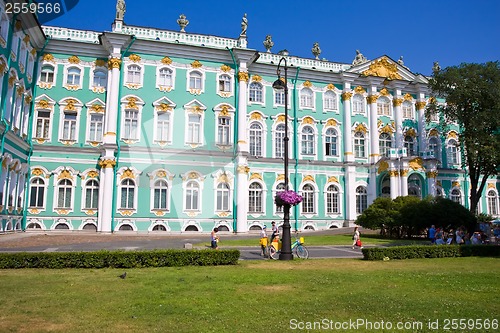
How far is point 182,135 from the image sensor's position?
1435 inches

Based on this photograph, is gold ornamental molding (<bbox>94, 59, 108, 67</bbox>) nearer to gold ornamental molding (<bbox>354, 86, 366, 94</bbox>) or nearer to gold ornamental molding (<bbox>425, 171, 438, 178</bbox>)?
gold ornamental molding (<bbox>354, 86, 366, 94</bbox>)

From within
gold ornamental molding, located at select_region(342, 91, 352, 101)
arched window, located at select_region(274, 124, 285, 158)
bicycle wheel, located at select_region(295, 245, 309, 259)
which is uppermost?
gold ornamental molding, located at select_region(342, 91, 352, 101)

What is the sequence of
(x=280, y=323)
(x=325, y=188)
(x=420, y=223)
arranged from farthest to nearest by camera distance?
(x=325, y=188), (x=420, y=223), (x=280, y=323)

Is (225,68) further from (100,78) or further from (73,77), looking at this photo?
(73,77)

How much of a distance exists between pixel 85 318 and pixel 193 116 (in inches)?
1190

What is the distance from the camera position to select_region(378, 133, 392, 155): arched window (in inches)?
1699

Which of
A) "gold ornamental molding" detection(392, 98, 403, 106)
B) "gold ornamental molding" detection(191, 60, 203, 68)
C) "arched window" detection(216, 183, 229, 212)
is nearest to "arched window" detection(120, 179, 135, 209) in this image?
"arched window" detection(216, 183, 229, 212)

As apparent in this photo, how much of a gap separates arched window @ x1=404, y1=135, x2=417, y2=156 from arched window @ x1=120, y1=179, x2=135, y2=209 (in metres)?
28.2

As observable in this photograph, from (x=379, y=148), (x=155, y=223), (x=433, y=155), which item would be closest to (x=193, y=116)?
(x=155, y=223)

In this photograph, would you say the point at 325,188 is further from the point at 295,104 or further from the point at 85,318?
the point at 85,318

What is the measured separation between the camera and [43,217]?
3303 cm

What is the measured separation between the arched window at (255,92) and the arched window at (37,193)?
19414 millimetres

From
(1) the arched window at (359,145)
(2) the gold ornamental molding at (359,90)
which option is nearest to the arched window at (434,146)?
(1) the arched window at (359,145)

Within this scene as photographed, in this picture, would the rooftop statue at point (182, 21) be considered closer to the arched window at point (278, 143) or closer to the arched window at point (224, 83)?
the arched window at point (224, 83)
